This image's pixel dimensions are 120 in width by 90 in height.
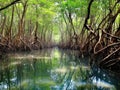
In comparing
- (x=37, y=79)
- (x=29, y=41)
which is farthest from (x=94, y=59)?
(x=29, y=41)

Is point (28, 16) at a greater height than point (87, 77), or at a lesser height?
greater

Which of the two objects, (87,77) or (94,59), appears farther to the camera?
(94,59)

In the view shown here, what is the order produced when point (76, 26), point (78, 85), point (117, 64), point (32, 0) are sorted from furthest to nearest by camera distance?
point (76, 26) < point (32, 0) < point (117, 64) < point (78, 85)

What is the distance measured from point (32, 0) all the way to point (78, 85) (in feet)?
41.9

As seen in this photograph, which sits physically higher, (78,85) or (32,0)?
(32,0)

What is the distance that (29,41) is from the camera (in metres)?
23.2

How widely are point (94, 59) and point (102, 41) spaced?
3.31ft

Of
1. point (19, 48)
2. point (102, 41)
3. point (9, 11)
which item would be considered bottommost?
point (19, 48)

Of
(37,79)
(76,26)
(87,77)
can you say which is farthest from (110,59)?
(76,26)

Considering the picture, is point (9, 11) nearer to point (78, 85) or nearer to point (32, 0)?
point (32, 0)

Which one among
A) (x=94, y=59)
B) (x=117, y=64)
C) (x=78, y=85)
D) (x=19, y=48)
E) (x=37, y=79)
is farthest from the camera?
(x=19, y=48)

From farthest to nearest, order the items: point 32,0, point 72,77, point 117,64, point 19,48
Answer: point 19,48
point 32,0
point 117,64
point 72,77

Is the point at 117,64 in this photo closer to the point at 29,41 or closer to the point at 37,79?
the point at 37,79

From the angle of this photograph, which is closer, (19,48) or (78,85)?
(78,85)
